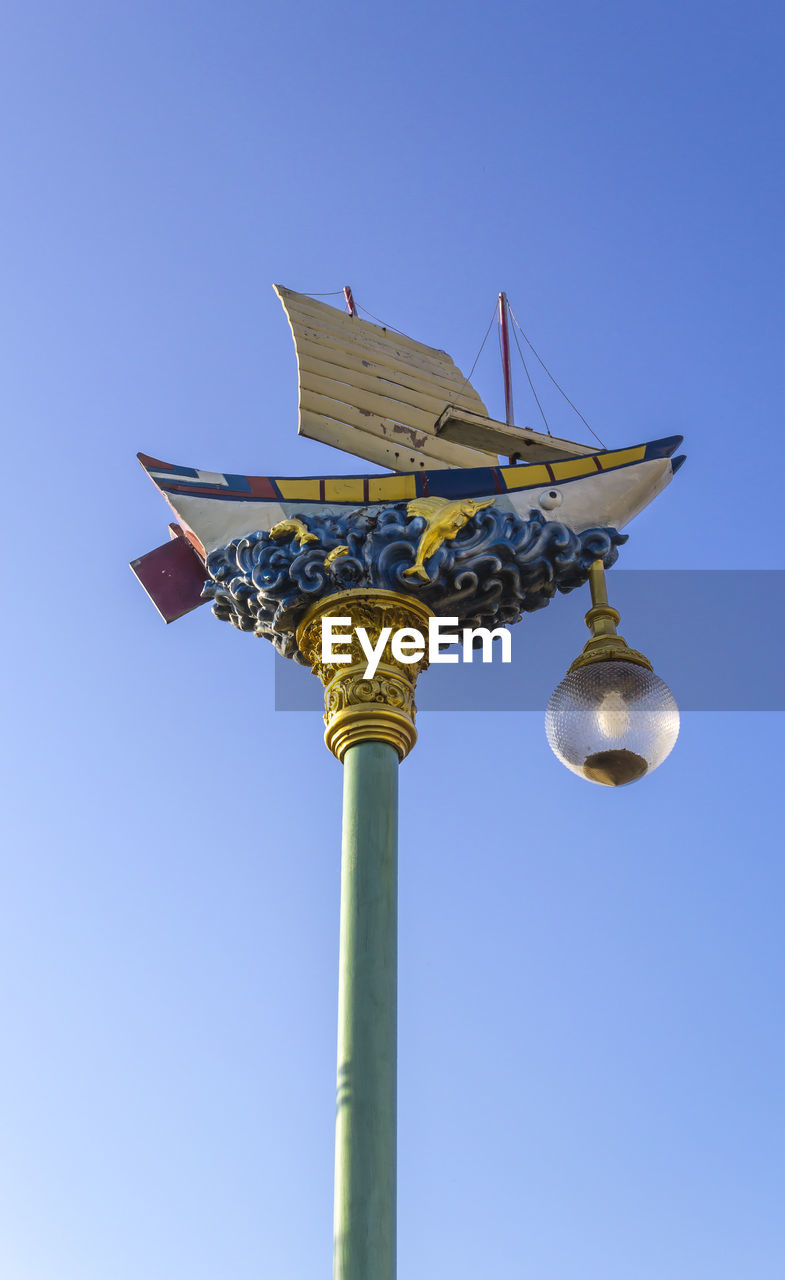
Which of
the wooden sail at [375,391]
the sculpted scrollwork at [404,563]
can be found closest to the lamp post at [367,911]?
the sculpted scrollwork at [404,563]

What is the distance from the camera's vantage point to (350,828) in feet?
24.7

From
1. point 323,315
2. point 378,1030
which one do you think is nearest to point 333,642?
point 378,1030

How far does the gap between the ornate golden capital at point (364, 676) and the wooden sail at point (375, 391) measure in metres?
2.25

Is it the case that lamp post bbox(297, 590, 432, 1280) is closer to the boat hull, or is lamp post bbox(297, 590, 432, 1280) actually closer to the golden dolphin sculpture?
the golden dolphin sculpture

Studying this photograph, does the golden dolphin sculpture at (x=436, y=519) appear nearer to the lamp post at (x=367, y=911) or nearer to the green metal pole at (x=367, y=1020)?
the lamp post at (x=367, y=911)

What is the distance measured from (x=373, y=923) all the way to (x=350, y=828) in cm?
58

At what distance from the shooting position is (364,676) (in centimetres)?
816

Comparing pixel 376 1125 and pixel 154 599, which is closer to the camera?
pixel 376 1125

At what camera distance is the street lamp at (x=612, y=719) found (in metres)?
8.09

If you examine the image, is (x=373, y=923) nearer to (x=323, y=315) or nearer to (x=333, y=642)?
(x=333, y=642)

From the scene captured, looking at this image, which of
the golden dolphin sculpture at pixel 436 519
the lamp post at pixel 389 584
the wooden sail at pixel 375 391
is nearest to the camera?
the lamp post at pixel 389 584

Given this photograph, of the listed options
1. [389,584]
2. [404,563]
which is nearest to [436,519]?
[404,563]

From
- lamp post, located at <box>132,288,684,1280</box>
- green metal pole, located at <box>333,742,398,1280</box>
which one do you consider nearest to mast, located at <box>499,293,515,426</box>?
lamp post, located at <box>132,288,684,1280</box>

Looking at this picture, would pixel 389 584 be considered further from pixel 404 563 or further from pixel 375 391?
pixel 375 391
